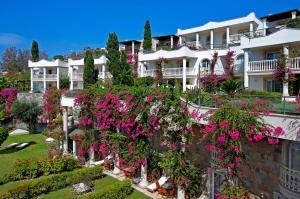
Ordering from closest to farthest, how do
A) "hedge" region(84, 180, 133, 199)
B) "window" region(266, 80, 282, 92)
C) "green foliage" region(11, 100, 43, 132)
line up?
"hedge" region(84, 180, 133, 199) < "window" region(266, 80, 282, 92) < "green foliage" region(11, 100, 43, 132)

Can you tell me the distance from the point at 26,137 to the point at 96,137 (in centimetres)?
1718

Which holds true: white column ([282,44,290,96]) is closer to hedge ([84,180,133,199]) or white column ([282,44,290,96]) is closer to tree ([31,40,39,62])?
hedge ([84,180,133,199])

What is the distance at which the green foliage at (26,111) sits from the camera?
32.7m

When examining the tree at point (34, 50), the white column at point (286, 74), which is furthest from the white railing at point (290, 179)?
the tree at point (34, 50)

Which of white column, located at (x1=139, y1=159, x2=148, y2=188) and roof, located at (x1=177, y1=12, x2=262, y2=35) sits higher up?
roof, located at (x1=177, y1=12, x2=262, y2=35)

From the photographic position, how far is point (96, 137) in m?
20.2

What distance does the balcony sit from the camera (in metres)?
21.2

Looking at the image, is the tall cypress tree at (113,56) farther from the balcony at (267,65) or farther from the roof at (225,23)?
the balcony at (267,65)

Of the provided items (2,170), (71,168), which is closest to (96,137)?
(71,168)

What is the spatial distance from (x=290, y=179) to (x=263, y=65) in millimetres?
15805

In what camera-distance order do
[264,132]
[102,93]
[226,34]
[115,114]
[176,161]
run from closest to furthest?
[264,132]
[176,161]
[115,114]
[102,93]
[226,34]

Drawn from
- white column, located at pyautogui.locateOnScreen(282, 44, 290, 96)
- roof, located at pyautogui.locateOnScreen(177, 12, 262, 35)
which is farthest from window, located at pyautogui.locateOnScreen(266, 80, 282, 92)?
roof, located at pyautogui.locateOnScreen(177, 12, 262, 35)

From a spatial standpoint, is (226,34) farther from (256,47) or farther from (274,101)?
(274,101)

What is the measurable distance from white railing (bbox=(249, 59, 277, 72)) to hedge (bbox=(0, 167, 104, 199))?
17.0 m
